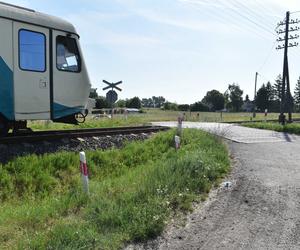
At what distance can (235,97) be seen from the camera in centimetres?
14338

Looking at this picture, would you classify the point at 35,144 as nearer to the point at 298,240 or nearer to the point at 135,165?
the point at 135,165

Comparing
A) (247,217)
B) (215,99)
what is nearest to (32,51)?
(247,217)

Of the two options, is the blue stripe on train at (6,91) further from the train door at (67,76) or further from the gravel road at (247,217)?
the gravel road at (247,217)

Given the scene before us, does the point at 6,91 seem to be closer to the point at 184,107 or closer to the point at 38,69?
the point at 38,69

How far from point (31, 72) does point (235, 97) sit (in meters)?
136

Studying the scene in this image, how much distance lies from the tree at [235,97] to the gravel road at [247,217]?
5212 inches

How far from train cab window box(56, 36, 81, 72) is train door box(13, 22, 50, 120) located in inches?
18.1

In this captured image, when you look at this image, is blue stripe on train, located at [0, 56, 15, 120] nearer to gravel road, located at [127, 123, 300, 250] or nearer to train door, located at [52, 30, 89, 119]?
train door, located at [52, 30, 89, 119]

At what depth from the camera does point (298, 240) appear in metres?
5.36

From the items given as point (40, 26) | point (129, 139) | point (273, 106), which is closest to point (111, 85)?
point (129, 139)

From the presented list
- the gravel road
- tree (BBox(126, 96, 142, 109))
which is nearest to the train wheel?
the gravel road

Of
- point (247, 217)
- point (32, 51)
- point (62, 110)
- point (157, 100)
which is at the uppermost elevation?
point (32, 51)

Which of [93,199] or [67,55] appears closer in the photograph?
[93,199]

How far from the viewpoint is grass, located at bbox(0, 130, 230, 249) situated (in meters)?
5.20
